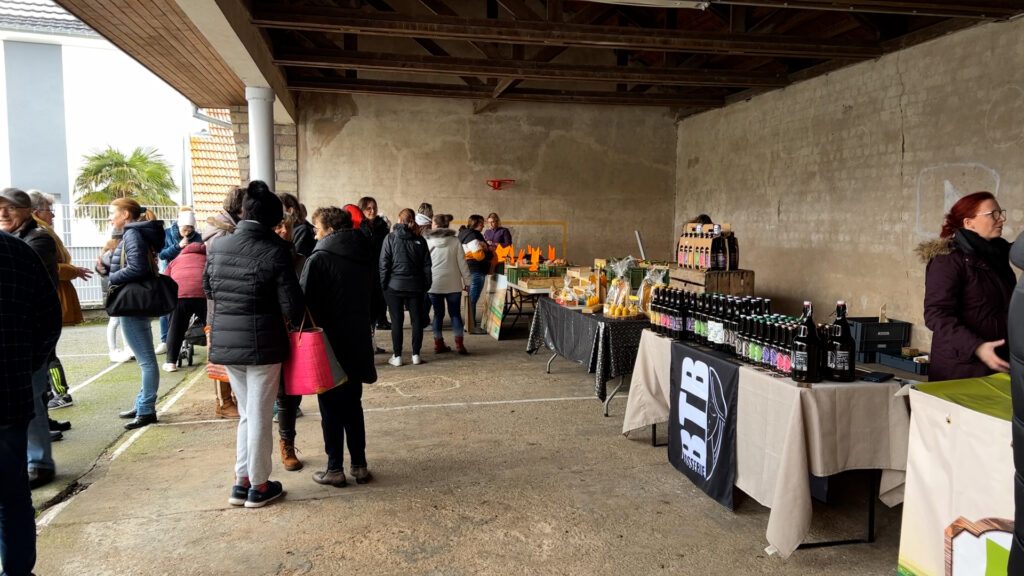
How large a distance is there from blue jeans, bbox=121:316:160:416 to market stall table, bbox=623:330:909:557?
13.4ft

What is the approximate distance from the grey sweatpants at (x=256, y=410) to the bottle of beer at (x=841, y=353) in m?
2.64

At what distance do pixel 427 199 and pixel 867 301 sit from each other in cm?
679

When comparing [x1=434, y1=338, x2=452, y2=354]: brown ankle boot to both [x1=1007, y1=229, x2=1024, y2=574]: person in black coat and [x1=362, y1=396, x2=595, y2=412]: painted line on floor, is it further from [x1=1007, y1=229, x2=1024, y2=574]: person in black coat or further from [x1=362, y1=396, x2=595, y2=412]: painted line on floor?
[x1=1007, y1=229, x2=1024, y2=574]: person in black coat

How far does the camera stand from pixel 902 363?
20.0ft

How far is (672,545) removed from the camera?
2975 mm

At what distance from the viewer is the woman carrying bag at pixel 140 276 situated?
4605 mm

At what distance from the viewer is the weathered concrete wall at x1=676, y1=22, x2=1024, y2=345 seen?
6.11 meters

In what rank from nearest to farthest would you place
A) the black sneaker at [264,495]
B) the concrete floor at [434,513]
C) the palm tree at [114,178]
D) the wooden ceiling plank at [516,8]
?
the concrete floor at [434,513]
the black sneaker at [264,495]
the wooden ceiling plank at [516,8]
the palm tree at [114,178]

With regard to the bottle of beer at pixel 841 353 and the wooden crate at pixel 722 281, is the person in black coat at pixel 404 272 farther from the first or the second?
the bottle of beer at pixel 841 353

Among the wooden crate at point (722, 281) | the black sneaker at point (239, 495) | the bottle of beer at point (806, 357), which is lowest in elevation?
the black sneaker at point (239, 495)

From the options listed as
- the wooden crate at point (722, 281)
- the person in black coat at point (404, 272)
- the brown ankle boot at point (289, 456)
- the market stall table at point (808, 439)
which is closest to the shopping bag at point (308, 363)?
the brown ankle boot at point (289, 456)

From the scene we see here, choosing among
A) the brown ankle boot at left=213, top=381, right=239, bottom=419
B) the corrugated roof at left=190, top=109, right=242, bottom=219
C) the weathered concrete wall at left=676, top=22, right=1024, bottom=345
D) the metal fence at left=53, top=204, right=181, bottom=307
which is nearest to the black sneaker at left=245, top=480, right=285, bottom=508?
the brown ankle boot at left=213, top=381, right=239, bottom=419

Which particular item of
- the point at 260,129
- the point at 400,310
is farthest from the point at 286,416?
the point at 260,129

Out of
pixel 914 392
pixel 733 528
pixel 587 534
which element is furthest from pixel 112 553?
pixel 914 392
